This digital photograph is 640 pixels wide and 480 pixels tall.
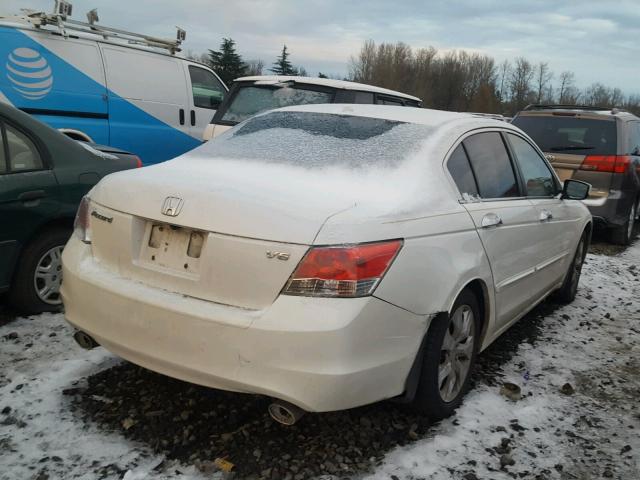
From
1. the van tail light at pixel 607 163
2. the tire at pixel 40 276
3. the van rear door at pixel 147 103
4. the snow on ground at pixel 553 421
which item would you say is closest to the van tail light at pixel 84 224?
the tire at pixel 40 276

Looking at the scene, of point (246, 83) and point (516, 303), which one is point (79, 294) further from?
point (246, 83)

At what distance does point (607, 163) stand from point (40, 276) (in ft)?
23.0

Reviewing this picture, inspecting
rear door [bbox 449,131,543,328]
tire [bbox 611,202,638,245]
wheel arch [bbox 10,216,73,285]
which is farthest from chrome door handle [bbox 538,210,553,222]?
tire [bbox 611,202,638,245]

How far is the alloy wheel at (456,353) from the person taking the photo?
10.1 feet

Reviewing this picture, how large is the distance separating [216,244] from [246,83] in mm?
5368

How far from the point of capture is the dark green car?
3891 mm

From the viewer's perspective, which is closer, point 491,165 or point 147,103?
point 491,165

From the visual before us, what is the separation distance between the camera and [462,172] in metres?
3.35

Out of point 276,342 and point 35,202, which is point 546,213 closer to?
point 276,342

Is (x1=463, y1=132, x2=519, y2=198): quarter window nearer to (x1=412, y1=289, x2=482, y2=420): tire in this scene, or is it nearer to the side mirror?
(x1=412, y1=289, x2=482, y2=420): tire

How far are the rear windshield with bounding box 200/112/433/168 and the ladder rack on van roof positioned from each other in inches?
178

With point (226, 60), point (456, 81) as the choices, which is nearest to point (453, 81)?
point (456, 81)

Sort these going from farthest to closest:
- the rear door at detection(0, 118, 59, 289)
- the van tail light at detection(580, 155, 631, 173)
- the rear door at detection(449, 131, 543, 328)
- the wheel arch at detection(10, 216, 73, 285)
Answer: the van tail light at detection(580, 155, 631, 173)
the wheel arch at detection(10, 216, 73, 285)
the rear door at detection(0, 118, 59, 289)
the rear door at detection(449, 131, 543, 328)

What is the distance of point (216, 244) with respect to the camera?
2498 millimetres
